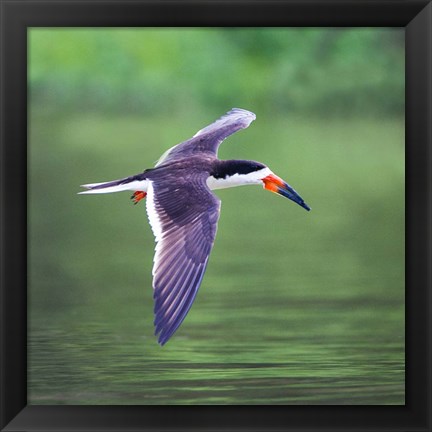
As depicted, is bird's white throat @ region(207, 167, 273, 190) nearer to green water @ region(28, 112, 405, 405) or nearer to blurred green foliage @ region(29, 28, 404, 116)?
green water @ region(28, 112, 405, 405)

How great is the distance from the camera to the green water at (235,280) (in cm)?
536

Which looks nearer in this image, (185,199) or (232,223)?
(185,199)

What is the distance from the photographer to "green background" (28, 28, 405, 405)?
213 inches

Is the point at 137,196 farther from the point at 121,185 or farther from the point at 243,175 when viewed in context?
the point at 243,175

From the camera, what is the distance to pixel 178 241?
17.3 ft

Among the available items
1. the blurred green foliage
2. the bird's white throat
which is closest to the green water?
the blurred green foliage

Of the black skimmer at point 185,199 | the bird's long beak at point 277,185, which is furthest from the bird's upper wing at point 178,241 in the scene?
the bird's long beak at point 277,185

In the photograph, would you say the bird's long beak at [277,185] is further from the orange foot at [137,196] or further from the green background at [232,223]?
the orange foot at [137,196]

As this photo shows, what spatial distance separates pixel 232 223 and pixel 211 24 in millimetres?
2258

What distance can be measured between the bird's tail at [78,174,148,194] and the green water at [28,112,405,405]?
146mm

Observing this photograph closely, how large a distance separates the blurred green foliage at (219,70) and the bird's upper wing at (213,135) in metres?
0.18

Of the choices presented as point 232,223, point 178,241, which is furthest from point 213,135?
point 178,241

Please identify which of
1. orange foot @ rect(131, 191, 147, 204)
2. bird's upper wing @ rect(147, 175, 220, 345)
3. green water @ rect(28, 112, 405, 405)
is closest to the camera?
bird's upper wing @ rect(147, 175, 220, 345)

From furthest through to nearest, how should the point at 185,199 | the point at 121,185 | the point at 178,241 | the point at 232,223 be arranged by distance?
the point at 232,223
the point at 121,185
the point at 185,199
the point at 178,241
